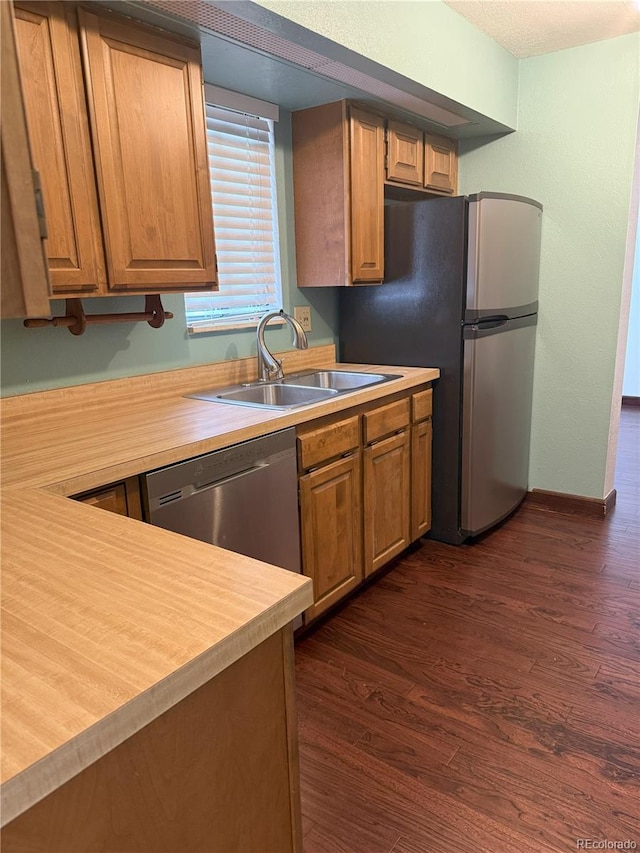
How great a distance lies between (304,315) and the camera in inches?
116

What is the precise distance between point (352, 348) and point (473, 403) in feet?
2.36

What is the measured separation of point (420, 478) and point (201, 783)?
2177 millimetres

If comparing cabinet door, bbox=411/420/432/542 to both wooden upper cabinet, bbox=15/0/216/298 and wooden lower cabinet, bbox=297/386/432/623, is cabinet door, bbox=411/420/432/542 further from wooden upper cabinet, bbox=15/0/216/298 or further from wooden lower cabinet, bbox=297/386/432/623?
wooden upper cabinet, bbox=15/0/216/298

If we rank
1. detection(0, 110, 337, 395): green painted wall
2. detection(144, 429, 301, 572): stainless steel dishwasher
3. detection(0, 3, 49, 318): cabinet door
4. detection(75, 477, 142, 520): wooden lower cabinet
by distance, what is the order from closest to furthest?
detection(0, 3, 49, 318): cabinet door, detection(75, 477, 142, 520): wooden lower cabinet, detection(144, 429, 301, 572): stainless steel dishwasher, detection(0, 110, 337, 395): green painted wall

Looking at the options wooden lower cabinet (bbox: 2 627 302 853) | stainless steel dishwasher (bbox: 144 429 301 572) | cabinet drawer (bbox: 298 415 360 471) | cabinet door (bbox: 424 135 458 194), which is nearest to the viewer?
wooden lower cabinet (bbox: 2 627 302 853)

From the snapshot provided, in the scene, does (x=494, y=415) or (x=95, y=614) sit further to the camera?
(x=494, y=415)

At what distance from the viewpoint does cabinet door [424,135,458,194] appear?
307cm

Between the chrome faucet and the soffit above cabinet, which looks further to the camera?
the chrome faucet

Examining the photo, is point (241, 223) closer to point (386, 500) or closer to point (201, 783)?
point (386, 500)

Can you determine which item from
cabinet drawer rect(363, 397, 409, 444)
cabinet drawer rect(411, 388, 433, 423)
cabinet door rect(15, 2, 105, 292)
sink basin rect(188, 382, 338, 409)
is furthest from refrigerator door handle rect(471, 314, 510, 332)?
cabinet door rect(15, 2, 105, 292)

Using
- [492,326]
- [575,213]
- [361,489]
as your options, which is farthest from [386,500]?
[575,213]

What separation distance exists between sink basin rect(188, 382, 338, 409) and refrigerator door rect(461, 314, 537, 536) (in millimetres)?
754

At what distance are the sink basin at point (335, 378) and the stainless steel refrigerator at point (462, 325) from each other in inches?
12.3

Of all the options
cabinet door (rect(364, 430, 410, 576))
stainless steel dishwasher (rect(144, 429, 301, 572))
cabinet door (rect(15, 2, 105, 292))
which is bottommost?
cabinet door (rect(364, 430, 410, 576))
